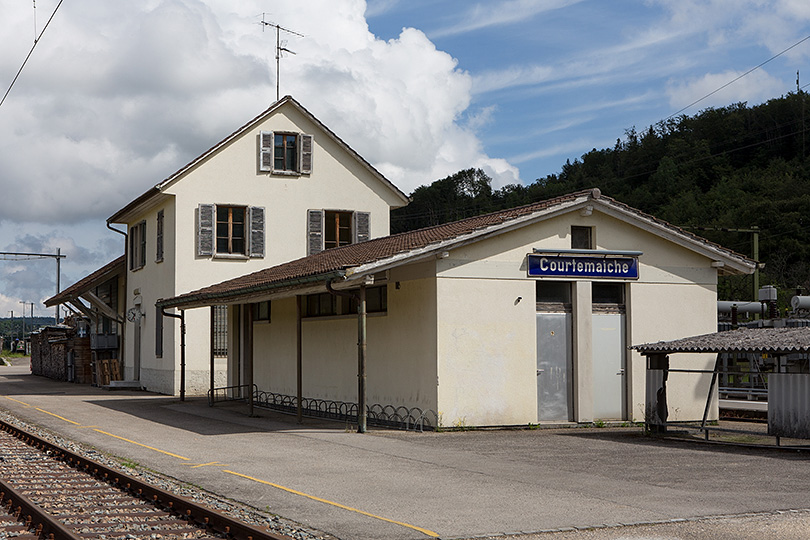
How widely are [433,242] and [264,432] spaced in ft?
14.1

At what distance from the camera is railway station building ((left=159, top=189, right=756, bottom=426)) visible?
15.4 m

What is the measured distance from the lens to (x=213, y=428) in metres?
16.5

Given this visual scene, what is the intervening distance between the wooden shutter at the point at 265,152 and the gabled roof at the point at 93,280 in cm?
851

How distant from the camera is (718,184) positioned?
188ft

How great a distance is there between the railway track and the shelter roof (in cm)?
823

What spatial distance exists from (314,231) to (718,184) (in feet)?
120

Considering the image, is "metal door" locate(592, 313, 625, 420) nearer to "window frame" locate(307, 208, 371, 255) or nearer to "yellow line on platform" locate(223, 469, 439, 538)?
"yellow line on platform" locate(223, 469, 439, 538)

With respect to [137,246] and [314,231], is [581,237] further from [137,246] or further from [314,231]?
[137,246]

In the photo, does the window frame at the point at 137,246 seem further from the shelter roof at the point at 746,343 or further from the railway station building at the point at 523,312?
the shelter roof at the point at 746,343

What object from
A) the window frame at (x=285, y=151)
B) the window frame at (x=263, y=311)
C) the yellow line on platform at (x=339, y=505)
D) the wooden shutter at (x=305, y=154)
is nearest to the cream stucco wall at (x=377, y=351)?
the window frame at (x=263, y=311)

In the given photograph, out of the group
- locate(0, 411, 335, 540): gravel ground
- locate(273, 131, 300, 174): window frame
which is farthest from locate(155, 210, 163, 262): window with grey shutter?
locate(0, 411, 335, 540): gravel ground

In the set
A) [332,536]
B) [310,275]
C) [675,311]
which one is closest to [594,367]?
[675,311]

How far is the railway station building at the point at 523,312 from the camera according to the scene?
50.6ft

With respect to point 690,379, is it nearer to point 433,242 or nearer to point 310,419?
point 433,242
